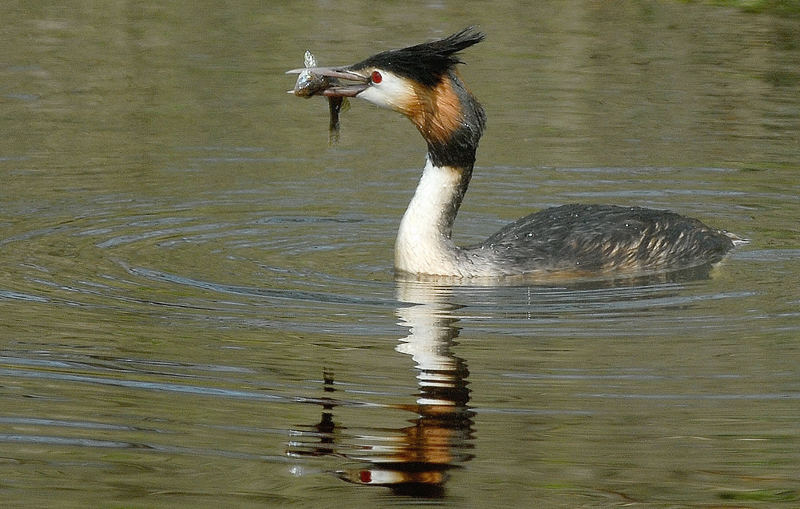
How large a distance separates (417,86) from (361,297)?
4.64ft

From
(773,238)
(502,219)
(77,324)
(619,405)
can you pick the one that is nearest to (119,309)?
(77,324)

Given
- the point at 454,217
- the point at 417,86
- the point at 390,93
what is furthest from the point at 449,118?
the point at 454,217

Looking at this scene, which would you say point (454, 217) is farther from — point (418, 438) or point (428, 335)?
point (418, 438)

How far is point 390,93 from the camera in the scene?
9.37m

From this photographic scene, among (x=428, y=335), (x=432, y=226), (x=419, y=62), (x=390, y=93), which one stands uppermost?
(x=419, y=62)

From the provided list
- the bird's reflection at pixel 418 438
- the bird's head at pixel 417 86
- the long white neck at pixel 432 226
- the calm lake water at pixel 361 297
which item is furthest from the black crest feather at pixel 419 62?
the bird's reflection at pixel 418 438

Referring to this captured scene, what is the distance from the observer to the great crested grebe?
9.33 meters

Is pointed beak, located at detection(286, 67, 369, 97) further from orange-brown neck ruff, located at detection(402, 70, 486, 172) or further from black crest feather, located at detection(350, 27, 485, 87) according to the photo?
orange-brown neck ruff, located at detection(402, 70, 486, 172)

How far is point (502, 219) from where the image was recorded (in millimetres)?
11328

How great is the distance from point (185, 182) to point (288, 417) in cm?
573

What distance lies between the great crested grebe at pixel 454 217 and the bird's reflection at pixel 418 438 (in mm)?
1800

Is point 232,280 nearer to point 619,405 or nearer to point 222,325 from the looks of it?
point 222,325

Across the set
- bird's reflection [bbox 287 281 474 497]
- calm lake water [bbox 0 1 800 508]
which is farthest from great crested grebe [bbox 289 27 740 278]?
bird's reflection [bbox 287 281 474 497]

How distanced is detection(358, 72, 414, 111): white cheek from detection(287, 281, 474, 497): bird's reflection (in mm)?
2117
